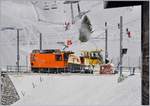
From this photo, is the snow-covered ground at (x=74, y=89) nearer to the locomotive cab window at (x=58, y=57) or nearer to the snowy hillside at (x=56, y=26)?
the locomotive cab window at (x=58, y=57)

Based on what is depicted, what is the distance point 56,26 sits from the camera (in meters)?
70.9

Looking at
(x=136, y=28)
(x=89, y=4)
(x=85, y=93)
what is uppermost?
(x=89, y=4)

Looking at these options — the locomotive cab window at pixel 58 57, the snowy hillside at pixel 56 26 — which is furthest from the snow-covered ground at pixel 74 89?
the snowy hillside at pixel 56 26

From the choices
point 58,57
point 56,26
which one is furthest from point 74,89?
point 56,26

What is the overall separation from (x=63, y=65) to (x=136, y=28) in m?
34.2

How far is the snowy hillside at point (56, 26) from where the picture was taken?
2537 inches

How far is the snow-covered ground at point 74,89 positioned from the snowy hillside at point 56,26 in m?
32.1

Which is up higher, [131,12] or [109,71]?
[131,12]

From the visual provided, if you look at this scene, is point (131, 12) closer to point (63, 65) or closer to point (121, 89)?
point (63, 65)

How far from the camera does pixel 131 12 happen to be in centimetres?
6906

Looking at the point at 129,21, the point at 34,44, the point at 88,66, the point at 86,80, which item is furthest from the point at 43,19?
the point at 86,80

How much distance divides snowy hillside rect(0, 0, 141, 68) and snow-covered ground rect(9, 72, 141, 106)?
3211 centimetres

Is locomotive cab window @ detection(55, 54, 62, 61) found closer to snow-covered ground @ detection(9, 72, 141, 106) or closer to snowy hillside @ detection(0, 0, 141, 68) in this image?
snow-covered ground @ detection(9, 72, 141, 106)

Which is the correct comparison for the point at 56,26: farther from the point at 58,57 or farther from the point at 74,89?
the point at 74,89
